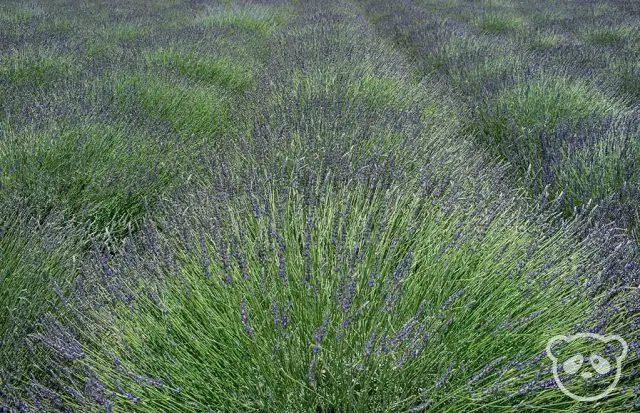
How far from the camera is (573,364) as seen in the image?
4.43ft

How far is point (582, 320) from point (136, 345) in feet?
4.09

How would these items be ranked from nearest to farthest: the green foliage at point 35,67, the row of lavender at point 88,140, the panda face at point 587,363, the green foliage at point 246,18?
1. the panda face at point 587,363
2. the row of lavender at point 88,140
3. the green foliage at point 35,67
4. the green foliage at point 246,18

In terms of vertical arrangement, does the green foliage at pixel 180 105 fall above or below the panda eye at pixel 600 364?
below

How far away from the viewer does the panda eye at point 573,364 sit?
133 cm

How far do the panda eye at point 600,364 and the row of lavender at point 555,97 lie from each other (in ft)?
2.04

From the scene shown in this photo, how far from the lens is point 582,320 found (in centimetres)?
148

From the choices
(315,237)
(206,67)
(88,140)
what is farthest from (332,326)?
(206,67)

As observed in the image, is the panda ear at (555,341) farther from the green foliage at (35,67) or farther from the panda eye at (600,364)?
the green foliage at (35,67)

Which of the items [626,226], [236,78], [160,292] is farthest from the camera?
[236,78]

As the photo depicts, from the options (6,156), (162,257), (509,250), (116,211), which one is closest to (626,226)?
(509,250)

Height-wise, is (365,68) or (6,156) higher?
(365,68)


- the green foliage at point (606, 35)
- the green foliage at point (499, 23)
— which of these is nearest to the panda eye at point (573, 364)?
the green foliage at point (606, 35)

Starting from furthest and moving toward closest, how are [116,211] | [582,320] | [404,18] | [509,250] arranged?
[404,18]
[116,211]
[509,250]
[582,320]

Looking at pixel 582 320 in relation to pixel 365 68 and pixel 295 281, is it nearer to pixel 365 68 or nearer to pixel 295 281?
pixel 295 281
